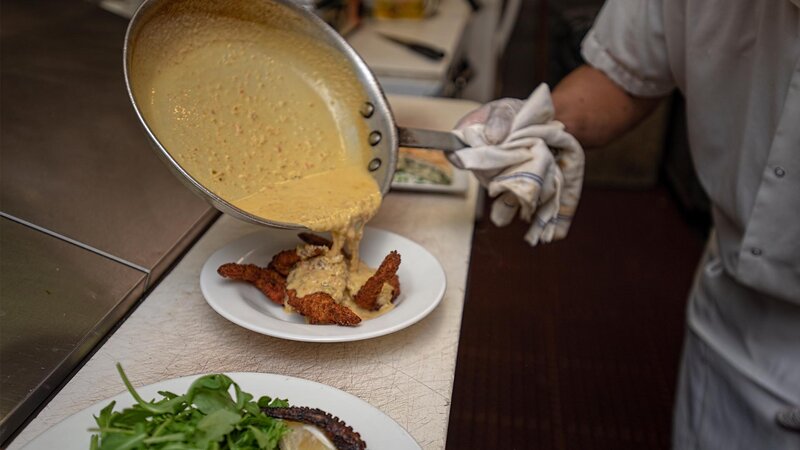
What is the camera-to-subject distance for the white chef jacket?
111 centimetres

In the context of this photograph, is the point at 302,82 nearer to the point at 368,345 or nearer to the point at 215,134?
the point at 215,134

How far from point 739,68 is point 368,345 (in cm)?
76

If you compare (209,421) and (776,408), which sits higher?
(209,421)

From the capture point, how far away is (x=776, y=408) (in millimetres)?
1174

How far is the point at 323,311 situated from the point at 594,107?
73 centimetres

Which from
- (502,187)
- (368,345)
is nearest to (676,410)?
(502,187)

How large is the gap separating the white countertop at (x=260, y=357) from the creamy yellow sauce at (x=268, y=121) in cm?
8

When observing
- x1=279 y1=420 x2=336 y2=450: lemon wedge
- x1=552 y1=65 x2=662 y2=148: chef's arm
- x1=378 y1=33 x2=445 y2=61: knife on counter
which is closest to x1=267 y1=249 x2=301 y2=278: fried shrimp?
x1=279 y1=420 x2=336 y2=450: lemon wedge

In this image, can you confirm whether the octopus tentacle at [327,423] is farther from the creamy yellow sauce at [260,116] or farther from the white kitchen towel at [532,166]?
the white kitchen towel at [532,166]

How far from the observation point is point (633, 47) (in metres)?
1.36

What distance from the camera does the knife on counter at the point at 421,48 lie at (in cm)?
243

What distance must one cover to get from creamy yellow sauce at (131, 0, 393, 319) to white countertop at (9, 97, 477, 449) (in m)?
0.08

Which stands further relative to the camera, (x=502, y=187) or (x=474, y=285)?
(x=474, y=285)

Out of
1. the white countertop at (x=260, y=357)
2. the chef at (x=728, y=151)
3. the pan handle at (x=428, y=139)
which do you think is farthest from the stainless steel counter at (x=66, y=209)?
the chef at (x=728, y=151)
